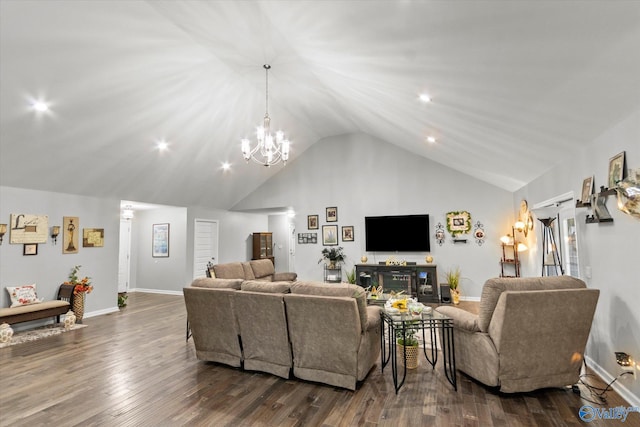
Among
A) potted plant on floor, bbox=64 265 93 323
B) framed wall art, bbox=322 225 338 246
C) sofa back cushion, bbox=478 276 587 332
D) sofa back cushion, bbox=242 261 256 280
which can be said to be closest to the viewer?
sofa back cushion, bbox=478 276 587 332

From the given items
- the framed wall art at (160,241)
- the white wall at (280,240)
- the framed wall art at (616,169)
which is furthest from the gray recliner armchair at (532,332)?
the white wall at (280,240)

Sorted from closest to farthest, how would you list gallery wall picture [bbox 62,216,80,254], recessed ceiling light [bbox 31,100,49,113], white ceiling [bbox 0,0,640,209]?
white ceiling [bbox 0,0,640,209]
recessed ceiling light [bbox 31,100,49,113]
gallery wall picture [bbox 62,216,80,254]

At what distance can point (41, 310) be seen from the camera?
5090 millimetres

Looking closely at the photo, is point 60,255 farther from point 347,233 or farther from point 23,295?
point 347,233

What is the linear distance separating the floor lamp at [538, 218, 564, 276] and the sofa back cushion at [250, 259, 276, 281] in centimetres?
525

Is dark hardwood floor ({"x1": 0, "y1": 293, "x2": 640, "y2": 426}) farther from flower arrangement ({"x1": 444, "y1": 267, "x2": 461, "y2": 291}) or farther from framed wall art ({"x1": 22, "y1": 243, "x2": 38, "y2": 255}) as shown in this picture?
flower arrangement ({"x1": 444, "y1": 267, "x2": 461, "y2": 291})

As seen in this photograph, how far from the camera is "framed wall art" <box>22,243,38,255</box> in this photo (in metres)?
5.30

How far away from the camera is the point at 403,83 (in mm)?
3312

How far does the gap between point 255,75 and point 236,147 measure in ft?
7.50

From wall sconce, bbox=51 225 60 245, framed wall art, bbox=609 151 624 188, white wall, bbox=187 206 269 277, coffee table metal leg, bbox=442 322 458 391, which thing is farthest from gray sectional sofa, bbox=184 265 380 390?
white wall, bbox=187 206 269 277

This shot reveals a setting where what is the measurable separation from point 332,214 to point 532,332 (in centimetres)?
580

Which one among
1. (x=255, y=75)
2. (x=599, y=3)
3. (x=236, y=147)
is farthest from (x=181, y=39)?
(x=599, y=3)

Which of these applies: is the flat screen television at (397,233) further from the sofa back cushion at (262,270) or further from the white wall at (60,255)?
the white wall at (60,255)

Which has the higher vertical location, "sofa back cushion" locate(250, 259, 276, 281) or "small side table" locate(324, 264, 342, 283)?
"sofa back cushion" locate(250, 259, 276, 281)
